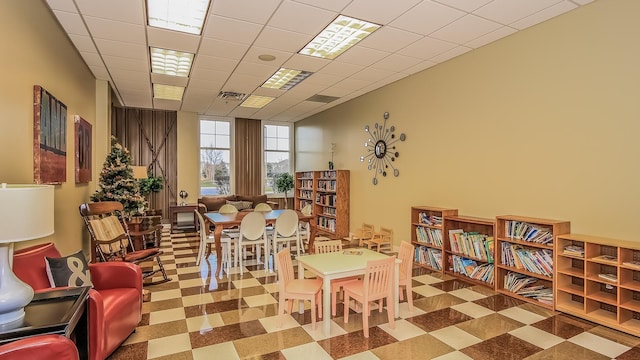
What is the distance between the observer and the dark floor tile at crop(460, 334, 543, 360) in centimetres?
271

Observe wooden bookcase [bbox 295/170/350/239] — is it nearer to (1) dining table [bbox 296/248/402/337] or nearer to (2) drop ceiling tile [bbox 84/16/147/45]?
(1) dining table [bbox 296/248/402/337]

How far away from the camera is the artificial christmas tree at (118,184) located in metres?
5.39

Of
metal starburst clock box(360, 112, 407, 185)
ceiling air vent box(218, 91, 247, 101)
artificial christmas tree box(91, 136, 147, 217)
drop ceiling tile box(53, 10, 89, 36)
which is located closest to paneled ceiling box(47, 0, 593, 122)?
drop ceiling tile box(53, 10, 89, 36)

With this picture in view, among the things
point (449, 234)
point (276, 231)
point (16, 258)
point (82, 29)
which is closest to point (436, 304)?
point (449, 234)

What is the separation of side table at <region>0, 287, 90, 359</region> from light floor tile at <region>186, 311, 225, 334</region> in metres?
1.10

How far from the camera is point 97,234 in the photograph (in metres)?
4.05

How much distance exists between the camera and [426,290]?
4281mm

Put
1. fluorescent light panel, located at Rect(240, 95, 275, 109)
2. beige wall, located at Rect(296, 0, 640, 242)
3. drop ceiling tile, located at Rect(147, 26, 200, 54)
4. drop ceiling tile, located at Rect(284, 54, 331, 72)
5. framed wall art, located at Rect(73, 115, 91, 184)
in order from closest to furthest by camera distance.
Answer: beige wall, located at Rect(296, 0, 640, 242)
drop ceiling tile, located at Rect(147, 26, 200, 54)
framed wall art, located at Rect(73, 115, 91, 184)
drop ceiling tile, located at Rect(284, 54, 331, 72)
fluorescent light panel, located at Rect(240, 95, 275, 109)

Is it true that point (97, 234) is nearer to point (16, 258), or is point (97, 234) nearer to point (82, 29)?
point (16, 258)

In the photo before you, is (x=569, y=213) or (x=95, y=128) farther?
(x=95, y=128)

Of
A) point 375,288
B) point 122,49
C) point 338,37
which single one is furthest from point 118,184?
point 375,288

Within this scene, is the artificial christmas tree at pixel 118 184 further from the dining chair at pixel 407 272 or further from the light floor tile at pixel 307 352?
the dining chair at pixel 407 272

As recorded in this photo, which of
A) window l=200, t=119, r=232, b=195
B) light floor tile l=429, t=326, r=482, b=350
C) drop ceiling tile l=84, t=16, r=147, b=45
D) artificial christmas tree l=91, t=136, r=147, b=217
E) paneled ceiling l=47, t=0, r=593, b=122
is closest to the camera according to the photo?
light floor tile l=429, t=326, r=482, b=350

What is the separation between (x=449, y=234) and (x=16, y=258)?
4803 millimetres
